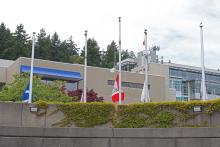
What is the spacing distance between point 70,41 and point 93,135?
11050cm

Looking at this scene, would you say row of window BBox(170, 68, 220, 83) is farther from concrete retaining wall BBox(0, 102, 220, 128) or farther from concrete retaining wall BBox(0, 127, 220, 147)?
concrete retaining wall BBox(0, 127, 220, 147)

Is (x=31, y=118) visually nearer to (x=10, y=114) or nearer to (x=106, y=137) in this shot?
(x=10, y=114)

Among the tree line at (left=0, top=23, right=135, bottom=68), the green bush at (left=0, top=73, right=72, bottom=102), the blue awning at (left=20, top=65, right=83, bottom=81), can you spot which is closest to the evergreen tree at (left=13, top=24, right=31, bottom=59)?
the tree line at (left=0, top=23, right=135, bottom=68)

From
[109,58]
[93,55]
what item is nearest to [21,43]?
[93,55]

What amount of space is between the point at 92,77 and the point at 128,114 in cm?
4538

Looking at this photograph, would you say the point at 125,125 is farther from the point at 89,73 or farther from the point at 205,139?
the point at 89,73

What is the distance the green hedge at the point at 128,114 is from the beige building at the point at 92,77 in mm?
38504

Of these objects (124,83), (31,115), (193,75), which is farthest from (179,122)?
(193,75)

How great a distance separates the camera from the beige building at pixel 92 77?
58.9 metres

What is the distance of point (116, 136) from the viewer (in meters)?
18.0

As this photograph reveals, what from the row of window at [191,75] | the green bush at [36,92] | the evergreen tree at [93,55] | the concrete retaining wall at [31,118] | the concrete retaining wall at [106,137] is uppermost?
the evergreen tree at [93,55]

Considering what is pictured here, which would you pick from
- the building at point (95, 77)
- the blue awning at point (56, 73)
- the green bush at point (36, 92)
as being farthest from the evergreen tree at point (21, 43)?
the green bush at point (36, 92)

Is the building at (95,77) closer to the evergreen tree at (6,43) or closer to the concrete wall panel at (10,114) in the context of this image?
the evergreen tree at (6,43)

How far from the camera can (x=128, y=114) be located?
19.2 metres
